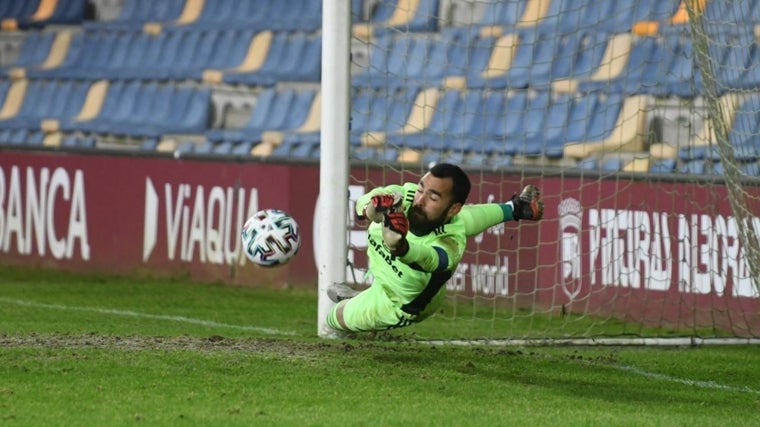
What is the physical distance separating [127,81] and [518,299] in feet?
22.5

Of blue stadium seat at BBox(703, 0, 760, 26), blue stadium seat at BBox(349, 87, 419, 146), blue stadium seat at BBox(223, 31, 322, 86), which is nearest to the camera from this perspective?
blue stadium seat at BBox(703, 0, 760, 26)

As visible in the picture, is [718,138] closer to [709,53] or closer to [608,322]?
[709,53]

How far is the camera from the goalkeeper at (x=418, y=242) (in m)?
7.94

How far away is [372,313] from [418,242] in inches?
19.2

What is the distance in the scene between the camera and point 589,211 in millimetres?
11969

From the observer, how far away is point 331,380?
25.9 ft

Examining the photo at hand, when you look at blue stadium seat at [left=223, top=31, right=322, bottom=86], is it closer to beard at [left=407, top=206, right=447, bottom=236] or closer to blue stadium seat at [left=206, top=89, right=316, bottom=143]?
blue stadium seat at [left=206, top=89, right=316, bottom=143]

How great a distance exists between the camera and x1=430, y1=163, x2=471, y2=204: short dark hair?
8.02m

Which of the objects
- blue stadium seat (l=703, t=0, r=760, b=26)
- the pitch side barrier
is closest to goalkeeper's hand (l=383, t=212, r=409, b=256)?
the pitch side barrier

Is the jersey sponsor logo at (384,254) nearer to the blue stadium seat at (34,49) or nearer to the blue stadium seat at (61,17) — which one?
the blue stadium seat at (34,49)

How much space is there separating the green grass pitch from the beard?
2.56 ft

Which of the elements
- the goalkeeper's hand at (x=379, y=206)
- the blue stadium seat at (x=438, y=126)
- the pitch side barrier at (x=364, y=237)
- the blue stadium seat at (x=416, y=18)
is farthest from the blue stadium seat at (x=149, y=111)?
the goalkeeper's hand at (x=379, y=206)

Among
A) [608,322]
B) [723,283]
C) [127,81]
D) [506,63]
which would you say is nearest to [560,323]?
[608,322]

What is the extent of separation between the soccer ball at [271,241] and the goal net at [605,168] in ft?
6.25
